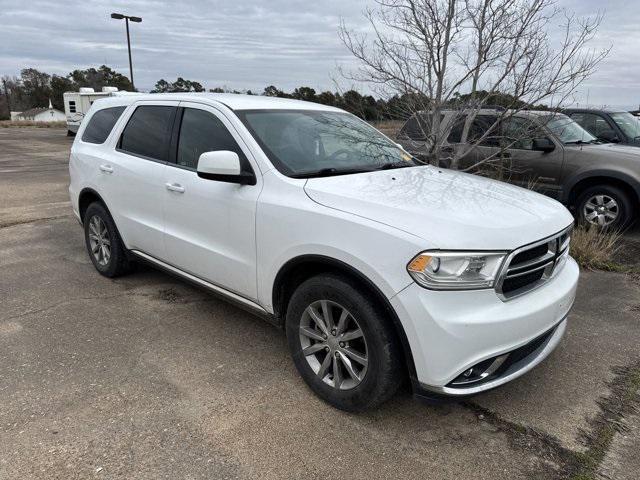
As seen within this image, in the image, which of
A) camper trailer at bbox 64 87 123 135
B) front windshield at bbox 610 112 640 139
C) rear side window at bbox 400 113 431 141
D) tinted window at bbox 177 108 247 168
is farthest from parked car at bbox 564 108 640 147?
camper trailer at bbox 64 87 123 135

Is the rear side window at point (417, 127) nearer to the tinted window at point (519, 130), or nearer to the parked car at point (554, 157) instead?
the parked car at point (554, 157)

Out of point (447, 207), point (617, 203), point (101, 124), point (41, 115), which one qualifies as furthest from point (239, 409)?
point (41, 115)

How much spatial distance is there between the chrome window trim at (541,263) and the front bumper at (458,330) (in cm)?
4

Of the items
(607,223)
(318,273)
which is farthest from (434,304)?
(607,223)

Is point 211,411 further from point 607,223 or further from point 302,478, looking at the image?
point 607,223

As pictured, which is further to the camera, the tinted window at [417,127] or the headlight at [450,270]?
the tinted window at [417,127]

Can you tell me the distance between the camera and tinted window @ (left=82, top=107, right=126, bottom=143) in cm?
483

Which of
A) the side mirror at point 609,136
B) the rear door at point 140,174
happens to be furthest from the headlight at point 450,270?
the side mirror at point 609,136

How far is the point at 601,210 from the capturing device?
7051mm

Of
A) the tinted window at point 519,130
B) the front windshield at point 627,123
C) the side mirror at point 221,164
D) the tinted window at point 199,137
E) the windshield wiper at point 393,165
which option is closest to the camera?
the side mirror at point 221,164

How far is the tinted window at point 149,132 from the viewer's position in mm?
4098

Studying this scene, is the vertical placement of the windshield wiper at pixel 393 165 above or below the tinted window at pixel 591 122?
below

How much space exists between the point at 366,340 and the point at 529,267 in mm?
936

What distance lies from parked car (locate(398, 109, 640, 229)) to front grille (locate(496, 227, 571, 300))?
3373mm
